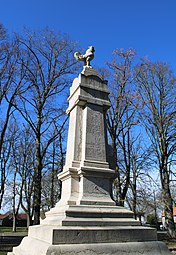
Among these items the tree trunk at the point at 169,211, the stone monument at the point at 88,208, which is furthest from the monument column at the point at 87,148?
the tree trunk at the point at 169,211

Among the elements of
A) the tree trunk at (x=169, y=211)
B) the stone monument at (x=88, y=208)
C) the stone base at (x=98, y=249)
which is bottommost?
the tree trunk at (x=169, y=211)

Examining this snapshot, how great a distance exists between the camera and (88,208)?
5.59 meters

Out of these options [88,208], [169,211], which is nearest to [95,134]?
[88,208]

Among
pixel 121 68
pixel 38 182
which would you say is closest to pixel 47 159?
pixel 38 182

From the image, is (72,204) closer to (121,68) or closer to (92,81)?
(92,81)

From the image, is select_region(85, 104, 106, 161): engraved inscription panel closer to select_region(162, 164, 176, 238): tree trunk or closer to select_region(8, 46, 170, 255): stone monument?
select_region(8, 46, 170, 255): stone monument

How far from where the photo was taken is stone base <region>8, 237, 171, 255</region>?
440 centimetres

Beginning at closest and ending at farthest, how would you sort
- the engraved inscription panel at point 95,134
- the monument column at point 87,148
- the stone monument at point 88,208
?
the stone monument at point 88,208
the monument column at point 87,148
the engraved inscription panel at point 95,134

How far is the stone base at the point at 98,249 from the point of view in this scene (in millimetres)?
4398

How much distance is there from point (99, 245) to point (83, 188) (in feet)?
5.04

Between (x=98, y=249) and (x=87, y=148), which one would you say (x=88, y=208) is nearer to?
(x=98, y=249)

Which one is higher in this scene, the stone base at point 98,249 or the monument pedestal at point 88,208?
the monument pedestal at point 88,208

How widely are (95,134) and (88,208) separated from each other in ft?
7.15

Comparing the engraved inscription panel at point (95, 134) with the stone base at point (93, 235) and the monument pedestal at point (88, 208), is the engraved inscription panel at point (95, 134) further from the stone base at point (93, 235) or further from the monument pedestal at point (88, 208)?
the stone base at point (93, 235)
